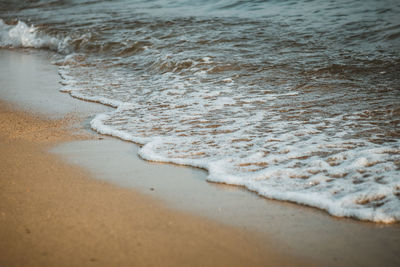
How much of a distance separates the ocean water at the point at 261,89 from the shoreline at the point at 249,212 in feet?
0.39

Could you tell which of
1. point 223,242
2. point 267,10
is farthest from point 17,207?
point 267,10

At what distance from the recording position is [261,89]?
528 cm

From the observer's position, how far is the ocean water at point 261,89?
2824mm

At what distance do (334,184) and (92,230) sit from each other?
152 cm

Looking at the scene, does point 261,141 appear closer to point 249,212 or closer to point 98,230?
point 249,212

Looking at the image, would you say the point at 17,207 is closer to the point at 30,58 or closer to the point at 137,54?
the point at 137,54

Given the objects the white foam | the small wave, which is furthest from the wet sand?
the small wave

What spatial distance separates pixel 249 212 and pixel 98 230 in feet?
2.78

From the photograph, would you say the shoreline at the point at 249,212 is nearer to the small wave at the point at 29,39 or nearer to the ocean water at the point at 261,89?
the ocean water at the point at 261,89

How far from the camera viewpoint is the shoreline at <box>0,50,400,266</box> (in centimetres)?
196

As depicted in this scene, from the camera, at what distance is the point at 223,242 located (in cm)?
204

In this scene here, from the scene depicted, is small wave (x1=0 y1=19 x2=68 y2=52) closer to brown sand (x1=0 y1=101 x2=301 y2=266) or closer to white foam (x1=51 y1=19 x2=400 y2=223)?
white foam (x1=51 y1=19 x2=400 y2=223)

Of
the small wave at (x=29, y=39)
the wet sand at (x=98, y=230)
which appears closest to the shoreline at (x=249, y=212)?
the wet sand at (x=98, y=230)

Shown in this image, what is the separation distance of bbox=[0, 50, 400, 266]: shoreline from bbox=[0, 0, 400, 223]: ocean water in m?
0.12
